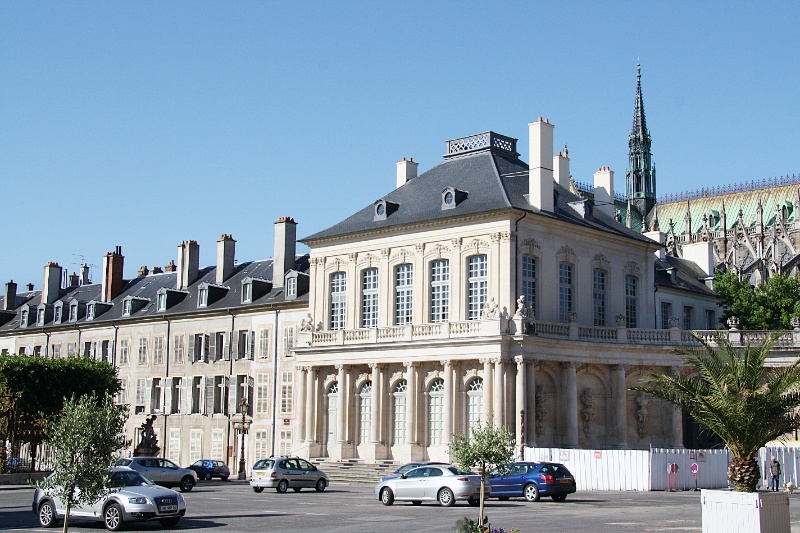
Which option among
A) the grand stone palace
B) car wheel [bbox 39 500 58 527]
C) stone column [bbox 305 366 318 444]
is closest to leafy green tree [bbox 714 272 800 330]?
the grand stone palace

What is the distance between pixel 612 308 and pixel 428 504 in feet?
69.7

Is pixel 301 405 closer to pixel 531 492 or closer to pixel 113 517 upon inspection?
pixel 531 492

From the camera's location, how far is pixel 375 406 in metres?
48.7

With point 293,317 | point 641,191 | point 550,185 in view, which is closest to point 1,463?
point 293,317

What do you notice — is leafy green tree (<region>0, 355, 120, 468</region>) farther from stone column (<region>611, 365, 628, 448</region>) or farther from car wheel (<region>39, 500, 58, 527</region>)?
car wheel (<region>39, 500, 58, 527</region>)

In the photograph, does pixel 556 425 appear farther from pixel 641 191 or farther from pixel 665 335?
pixel 641 191

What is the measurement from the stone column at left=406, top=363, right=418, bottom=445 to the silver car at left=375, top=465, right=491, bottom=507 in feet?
46.4

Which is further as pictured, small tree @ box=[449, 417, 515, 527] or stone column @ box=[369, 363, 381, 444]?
stone column @ box=[369, 363, 381, 444]

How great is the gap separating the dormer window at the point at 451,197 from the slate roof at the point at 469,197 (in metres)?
0.17

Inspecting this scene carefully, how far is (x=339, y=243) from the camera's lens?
52938 mm

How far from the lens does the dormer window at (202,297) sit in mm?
63062

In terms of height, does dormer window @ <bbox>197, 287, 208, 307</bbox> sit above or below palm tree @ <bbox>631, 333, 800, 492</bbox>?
above

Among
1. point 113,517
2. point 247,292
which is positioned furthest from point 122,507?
point 247,292

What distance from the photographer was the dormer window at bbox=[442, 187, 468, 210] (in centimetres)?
4928
